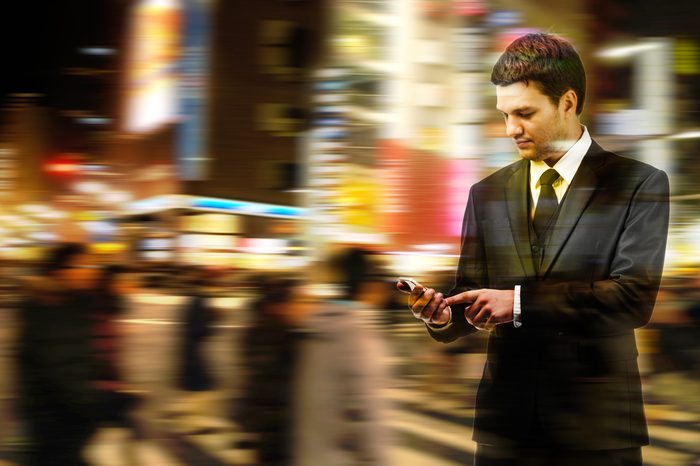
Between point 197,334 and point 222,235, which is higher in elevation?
point 222,235

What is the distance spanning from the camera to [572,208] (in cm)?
315

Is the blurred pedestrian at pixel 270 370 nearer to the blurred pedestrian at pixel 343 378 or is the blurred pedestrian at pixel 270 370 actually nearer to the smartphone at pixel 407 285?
the blurred pedestrian at pixel 343 378

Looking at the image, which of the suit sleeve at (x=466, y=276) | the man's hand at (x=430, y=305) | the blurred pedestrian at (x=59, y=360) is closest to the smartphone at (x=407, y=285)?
the man's hand at (x=430, y=305)

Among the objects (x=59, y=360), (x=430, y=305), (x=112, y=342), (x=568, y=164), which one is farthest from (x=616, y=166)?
(x=59, y=360)

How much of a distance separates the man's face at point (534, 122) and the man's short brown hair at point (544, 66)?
0.03 metres

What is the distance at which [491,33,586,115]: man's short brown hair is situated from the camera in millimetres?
3150

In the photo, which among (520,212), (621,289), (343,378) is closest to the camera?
→ (621,289)

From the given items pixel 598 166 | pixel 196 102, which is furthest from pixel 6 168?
pixel 598 166

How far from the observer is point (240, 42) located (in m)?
3.47

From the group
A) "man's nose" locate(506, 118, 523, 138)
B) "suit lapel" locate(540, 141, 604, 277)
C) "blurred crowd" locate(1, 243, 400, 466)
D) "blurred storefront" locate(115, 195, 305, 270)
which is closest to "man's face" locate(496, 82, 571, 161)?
"man's nose" locate(506, 118, 523, 138)

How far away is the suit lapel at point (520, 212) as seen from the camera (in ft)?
10.5

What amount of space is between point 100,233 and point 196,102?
0.63m

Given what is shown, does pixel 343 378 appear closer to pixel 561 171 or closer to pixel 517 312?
pixel 517 312

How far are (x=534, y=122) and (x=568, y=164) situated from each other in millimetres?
191
